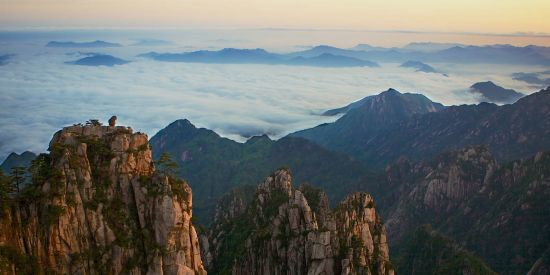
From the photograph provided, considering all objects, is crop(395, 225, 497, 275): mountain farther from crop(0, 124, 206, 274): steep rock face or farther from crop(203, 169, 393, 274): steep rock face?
crop(0, 124, 206, 274): steep rock face

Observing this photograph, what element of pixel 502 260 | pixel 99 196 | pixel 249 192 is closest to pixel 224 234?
pixel 249 192

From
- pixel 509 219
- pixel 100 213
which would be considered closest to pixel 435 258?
pixel 509 219

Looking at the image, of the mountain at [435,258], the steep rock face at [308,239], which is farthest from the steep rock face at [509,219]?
the steep rock face at [308,239]

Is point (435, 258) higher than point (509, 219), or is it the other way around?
point (509, 219)

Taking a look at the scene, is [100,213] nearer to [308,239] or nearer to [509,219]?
[308,239]

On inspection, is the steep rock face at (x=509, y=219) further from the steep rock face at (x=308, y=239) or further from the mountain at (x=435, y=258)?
the steep rock face at (x=308, y=239)

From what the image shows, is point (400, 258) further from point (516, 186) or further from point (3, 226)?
point (3, 226)
